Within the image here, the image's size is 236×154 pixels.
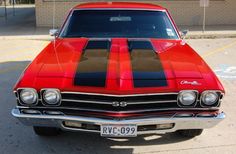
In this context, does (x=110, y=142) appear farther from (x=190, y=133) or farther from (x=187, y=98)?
(x=187, y=98)

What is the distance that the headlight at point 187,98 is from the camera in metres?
3.88

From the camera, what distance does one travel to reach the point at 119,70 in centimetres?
404

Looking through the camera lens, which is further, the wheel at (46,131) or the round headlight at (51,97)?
the wheel at (46,131)

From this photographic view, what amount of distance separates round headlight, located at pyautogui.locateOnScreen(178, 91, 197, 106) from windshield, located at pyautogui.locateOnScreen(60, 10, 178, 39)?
1.66 metres

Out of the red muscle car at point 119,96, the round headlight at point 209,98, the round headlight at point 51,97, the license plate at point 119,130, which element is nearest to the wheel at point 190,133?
the red muscle car at point 119,96

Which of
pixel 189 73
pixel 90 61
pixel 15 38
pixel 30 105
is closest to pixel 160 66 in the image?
pixel 189 73

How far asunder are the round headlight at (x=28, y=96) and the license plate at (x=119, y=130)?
73 cm

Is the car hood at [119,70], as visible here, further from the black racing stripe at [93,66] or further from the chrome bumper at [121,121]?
the chrome bumper at [121,121]

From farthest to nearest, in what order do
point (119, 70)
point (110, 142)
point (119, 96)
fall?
point (110, 142) → point (119, 70) → point (119, 96)

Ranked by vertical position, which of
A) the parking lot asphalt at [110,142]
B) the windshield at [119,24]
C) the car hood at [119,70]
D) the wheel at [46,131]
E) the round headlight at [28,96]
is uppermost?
the windshield at [119,24]

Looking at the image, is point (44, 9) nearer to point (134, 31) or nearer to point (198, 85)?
point (134, 31)

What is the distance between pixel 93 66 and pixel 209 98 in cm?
123

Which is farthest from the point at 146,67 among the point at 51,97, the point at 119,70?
the point at 51,97

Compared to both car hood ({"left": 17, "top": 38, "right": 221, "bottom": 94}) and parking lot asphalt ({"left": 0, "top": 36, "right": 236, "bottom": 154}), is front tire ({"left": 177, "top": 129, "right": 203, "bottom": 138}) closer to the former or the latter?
parking lot asphalt ({"left": 0, "top": 36, "right": 236, "bottom": 154})
